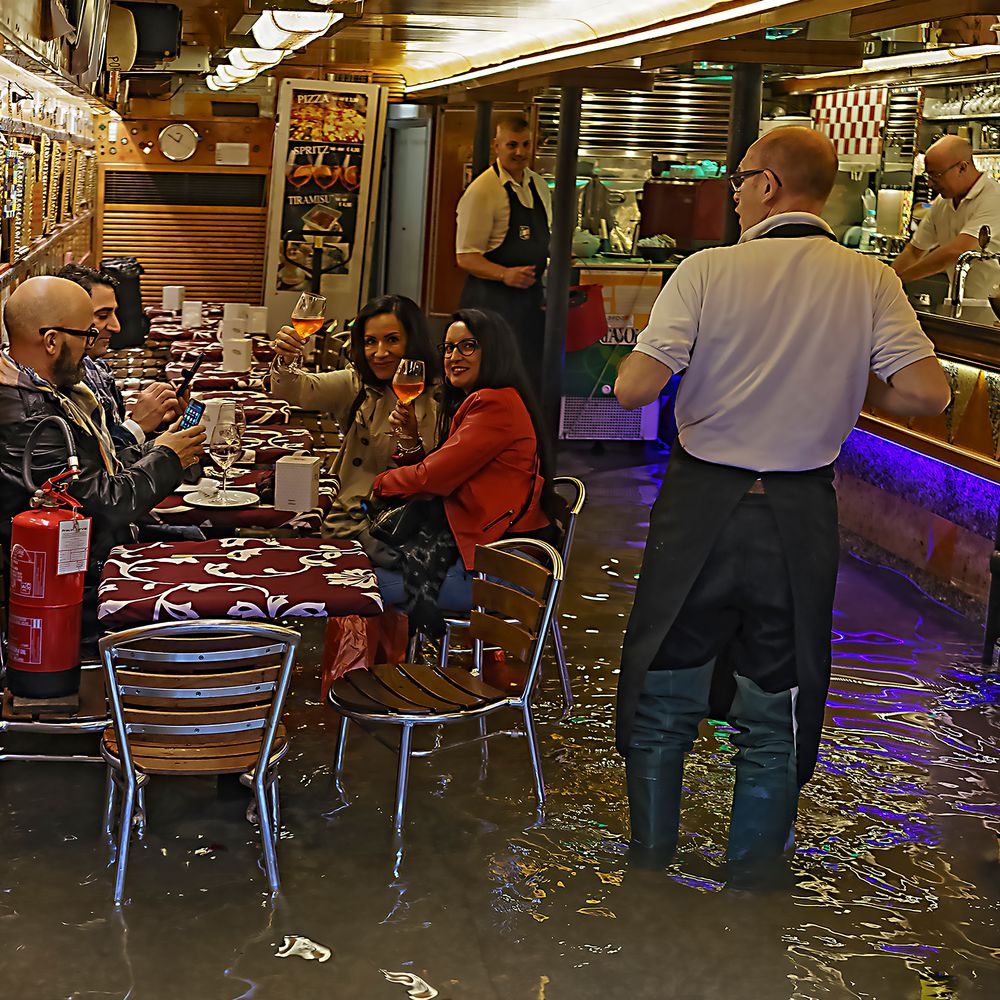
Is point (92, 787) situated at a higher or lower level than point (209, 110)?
lower

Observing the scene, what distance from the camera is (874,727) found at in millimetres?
4910

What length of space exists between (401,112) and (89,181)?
3.31 metres

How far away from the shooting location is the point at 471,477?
4742mm

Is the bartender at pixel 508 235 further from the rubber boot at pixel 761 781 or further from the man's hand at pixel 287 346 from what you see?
the rubber boot at pixel 761 781

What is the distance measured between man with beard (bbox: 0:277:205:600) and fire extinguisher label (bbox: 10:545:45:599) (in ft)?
1.23

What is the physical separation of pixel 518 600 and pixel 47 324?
1648mm

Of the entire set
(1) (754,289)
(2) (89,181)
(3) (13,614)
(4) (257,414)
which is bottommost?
(3) (13,614)

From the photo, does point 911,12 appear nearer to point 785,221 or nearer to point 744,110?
point 785,221

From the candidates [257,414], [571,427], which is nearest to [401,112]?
[571,427]

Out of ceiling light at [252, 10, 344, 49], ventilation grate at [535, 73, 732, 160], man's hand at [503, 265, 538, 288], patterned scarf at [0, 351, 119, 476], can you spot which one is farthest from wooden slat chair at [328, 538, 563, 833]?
ventilation grate at [535, 73, 732, 160]

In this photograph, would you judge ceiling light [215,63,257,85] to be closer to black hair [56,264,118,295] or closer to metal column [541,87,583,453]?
metal column [541,87,583,453]

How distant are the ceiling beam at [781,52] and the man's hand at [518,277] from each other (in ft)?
7.40

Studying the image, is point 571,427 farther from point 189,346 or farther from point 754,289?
point 754,289

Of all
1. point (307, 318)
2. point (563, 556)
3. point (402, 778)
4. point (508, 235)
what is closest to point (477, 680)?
point (402, 778)
